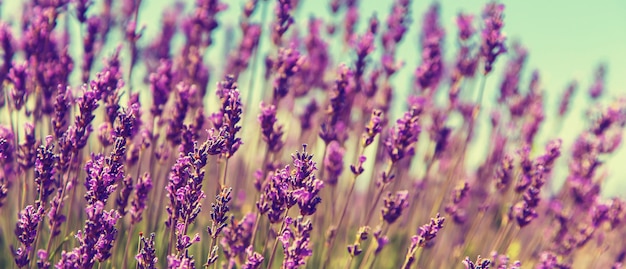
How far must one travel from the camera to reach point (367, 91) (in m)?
3.73

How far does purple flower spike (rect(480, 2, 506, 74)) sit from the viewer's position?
11.2 ft

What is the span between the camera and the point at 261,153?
4785 mm

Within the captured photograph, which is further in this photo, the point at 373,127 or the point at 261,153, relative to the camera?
the point at 261,153

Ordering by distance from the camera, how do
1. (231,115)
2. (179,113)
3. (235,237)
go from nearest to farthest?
(231,115) < (235,237) < (179,113)

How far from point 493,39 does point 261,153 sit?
2216 millimetres

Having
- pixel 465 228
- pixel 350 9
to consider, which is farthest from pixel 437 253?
pixel 350 9

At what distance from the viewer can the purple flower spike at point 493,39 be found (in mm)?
3400

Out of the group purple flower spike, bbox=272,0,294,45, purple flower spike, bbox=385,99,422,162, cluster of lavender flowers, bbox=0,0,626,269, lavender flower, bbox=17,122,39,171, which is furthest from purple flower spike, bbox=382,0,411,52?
lavender flower, bbox=17,122,39,171

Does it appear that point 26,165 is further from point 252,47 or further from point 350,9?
point 350,9

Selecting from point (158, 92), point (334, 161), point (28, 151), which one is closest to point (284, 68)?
point (334, 161)

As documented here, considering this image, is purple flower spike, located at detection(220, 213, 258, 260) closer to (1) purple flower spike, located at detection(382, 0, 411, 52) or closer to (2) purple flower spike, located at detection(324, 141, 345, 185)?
(2) purple flower spike, located at detection(324, 141, 345, 185)

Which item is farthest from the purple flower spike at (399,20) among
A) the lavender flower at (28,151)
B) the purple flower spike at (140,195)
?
the lavender flower at (28,151)

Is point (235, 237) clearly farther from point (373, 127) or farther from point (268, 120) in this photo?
point (373, 127)

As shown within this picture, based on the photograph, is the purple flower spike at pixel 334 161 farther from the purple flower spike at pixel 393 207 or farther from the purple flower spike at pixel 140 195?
the purple flower spike at pixel 140 195
